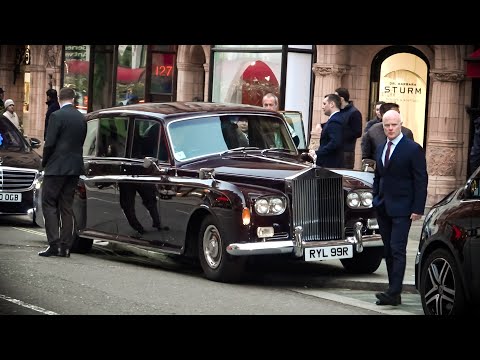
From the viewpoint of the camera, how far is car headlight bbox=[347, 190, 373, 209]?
1216 cm

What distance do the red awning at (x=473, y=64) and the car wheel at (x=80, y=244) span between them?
390 inches

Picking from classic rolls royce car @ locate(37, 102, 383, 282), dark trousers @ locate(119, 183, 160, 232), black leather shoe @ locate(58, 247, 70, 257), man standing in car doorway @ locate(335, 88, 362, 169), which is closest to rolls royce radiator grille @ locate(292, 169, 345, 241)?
classic rolls royce car @ locate(37, 102, 383, 282)

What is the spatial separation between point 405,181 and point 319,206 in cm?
163

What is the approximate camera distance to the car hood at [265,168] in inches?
474

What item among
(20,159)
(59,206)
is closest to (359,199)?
(59,206)

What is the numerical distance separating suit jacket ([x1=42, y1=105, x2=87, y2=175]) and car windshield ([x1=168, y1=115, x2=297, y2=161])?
123cm

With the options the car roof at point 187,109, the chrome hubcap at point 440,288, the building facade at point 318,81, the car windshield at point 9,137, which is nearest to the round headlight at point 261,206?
the car roof at point 187,109

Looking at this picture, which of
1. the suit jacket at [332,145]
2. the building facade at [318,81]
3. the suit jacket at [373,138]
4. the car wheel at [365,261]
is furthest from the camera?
the building facade at [318,81]

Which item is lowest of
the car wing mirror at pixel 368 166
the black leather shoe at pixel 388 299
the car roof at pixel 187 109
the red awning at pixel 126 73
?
the black leather shoe at pixel 388 299

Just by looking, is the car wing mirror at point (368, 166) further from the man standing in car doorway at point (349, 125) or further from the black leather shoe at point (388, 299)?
the black leather shoe at point (388, 299)

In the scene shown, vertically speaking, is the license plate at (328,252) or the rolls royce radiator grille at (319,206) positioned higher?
the rolls royce radiator grille at (319,206)

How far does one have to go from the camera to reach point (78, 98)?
3525 centimetres

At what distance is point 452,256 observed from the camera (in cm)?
916
